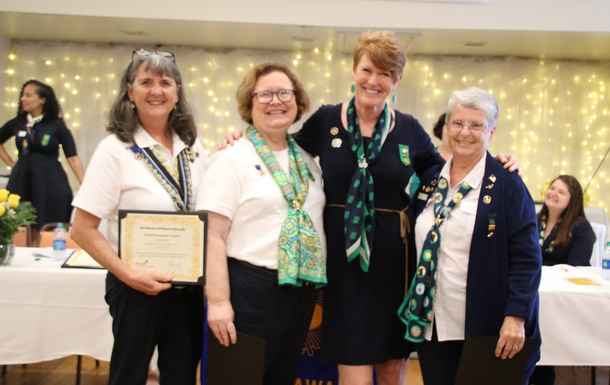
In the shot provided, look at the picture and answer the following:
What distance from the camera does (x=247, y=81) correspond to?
181 cm

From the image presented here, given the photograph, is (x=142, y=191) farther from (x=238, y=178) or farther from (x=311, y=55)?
(x=311, y=55)

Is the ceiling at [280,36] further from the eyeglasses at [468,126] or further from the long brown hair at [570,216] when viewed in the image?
the eyeglasses at [468,126]

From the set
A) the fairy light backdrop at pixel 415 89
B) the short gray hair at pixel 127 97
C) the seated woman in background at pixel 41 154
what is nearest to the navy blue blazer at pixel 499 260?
the short gray hair at pixel 127 97

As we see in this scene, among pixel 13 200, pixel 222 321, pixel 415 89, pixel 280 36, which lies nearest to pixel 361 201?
pixel 222 321

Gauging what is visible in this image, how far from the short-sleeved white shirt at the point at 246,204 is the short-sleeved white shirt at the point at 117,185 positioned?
0.53 feet

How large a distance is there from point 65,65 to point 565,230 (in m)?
7.29

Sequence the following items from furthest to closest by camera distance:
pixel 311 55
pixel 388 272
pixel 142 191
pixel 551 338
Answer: pixel 311 55 < pixel 551 338 < pixel 388 272 < pixel 142 191

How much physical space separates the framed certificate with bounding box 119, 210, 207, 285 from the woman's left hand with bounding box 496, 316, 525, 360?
1.08 metres

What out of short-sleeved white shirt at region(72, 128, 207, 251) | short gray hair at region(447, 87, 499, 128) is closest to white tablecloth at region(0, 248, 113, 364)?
short-sleeved white shirt at region(72, 128, 207, 251)

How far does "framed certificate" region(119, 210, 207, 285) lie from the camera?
1.58m

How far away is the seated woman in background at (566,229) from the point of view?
365cm

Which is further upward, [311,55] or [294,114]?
[311,55]

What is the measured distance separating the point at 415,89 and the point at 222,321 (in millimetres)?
6624

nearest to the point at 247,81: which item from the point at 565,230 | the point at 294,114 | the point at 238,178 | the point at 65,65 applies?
the point at 294,114
